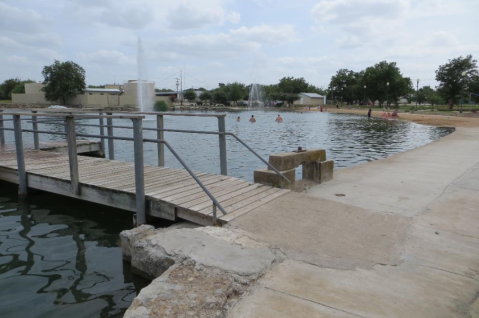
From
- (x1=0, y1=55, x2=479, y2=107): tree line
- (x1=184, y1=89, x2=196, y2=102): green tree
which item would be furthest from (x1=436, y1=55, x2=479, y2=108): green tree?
(x1=184, y1=89, x2=196, y2=102): green tree

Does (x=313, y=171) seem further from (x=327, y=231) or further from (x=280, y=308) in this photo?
(x=280, y=308)

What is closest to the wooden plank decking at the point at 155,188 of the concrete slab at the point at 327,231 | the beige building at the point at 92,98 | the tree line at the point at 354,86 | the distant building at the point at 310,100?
the concrete slab at the point at 327,231

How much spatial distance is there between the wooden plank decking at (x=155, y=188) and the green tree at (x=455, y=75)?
7302 centimetres

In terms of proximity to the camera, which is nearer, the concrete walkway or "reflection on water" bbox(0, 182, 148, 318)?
the concrete walkway

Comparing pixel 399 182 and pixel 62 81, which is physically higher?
pixel 62 81

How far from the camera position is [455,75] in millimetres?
68438

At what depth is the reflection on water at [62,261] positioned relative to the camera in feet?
13.0

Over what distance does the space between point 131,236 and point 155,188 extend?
173 centimetres

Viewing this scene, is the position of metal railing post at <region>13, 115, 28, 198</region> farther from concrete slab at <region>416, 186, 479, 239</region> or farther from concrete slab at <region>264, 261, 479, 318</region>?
concrete slab at <region>416, 186, 479, 239</region>

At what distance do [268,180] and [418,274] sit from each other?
3.31 meters

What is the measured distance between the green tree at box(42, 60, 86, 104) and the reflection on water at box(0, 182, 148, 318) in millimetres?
88985

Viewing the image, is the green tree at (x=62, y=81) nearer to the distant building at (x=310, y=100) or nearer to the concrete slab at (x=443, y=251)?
the distant building at (x=310, y=100)

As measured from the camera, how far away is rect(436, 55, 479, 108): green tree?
6769 cm

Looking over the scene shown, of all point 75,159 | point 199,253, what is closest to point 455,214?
point 199,253
